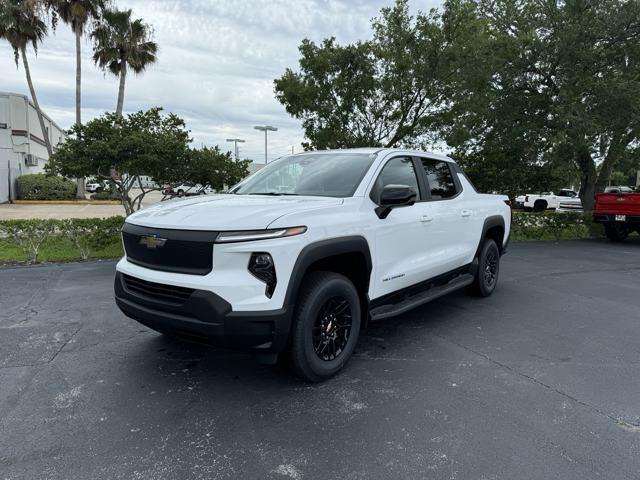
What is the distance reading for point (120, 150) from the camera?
28.7 ft

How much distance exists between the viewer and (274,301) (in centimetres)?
292

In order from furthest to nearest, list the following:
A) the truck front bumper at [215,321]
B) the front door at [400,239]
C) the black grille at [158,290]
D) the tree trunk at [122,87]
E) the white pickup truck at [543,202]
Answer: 1. the white pickup truck at [543,202]
2. the tree trunk at [122,87]
3. the front door at [400,239]
4. the black grille at [158,290]
5. the truck front bumper at [215,321]

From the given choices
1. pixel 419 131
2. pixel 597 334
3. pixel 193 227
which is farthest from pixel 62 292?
pixel 419 131

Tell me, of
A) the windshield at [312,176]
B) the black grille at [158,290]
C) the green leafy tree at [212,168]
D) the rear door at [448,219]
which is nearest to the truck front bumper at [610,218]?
the rear door at [448,219]

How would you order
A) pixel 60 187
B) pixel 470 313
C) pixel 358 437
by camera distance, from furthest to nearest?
pixel 60 187 < pixel 470 313 < pixel 358 437

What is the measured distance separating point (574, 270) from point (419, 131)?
5.94 meters

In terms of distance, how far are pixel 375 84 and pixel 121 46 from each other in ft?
68.6

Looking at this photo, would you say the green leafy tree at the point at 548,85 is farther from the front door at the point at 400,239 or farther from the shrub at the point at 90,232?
the shrub at the point at 90,232

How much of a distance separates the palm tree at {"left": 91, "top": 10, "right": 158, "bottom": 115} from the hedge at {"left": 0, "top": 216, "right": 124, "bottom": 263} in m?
19.3

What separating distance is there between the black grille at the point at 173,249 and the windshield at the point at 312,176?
1.18 m

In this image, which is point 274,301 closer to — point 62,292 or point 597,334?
point 597,334

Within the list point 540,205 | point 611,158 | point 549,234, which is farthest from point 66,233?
point 540,205

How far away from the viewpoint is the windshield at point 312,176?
3875mm

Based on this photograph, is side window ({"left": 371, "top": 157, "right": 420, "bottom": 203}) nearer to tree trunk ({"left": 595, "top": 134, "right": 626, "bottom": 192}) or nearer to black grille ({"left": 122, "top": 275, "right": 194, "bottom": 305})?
black grille ({"left": 122, "top": 275, "right": 194, "bottom": 305})
